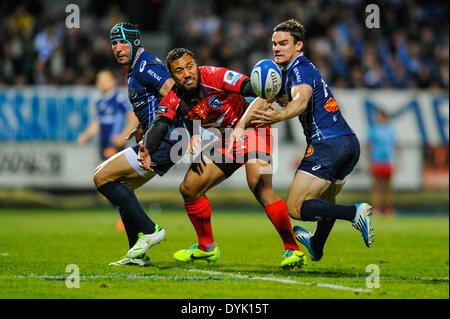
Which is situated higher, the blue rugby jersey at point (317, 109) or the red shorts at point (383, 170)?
the blue rugby jersey at point (317, 109)

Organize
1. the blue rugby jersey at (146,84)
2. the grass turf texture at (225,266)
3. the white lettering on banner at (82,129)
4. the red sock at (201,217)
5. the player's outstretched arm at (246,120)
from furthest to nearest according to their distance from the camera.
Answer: the white lettering on banner at (82,129), the red sock at (201,217), the blue rugby jersey at (146,84), the player's outstretched arm at (246,120), the grass turf texture at (225,266)

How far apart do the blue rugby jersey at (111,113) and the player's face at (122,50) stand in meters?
5.51

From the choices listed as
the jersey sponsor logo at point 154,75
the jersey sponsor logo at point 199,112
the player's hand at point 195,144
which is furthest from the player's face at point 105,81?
the player's hand at point 195,144

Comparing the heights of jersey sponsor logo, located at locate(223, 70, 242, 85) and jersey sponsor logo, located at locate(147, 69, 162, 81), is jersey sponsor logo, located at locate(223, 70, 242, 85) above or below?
below

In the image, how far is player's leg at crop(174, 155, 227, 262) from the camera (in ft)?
25.6

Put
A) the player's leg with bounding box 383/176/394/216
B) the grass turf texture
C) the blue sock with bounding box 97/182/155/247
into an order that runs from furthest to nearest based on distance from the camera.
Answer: the player's leg with bounding box 383/176/394/216
the blue sock with bounding box 97/182/155/247
the grass turf texture

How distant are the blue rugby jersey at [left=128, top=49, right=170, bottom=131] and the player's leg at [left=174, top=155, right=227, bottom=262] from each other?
2.61 feet

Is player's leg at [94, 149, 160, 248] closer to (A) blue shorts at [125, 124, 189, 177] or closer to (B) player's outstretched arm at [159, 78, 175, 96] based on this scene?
(A) blue shorts at [125, 124, 189, 177]

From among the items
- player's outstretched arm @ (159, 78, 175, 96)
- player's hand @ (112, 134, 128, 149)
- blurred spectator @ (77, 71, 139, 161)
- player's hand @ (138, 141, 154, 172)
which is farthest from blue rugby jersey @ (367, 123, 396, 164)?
player's hand @ (138, 141, 154, 172)

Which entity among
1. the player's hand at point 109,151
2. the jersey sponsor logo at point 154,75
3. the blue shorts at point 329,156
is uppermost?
the jersey sponsor logo at point 154,75

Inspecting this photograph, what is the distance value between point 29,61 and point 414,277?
1465 centimetres

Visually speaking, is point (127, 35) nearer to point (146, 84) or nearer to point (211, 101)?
point (146, 84)

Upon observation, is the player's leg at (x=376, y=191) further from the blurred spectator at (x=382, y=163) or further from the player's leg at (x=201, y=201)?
the player's leg at (x=201, y=201)

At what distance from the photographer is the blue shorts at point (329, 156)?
703 centimetres
